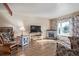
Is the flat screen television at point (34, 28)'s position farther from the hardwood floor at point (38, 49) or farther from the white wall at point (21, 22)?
the hardwood floor at point (38, 49)

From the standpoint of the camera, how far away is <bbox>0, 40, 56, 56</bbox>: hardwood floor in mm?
2057

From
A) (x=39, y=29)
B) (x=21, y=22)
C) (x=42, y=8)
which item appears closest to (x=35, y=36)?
(x=39, y=29)

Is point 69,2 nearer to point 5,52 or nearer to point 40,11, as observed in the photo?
point 40,11

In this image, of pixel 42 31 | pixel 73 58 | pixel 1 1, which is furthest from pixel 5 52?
pixel 73 58

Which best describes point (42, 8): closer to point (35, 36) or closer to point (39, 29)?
point (39, 29)

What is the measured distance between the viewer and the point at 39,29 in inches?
84.0

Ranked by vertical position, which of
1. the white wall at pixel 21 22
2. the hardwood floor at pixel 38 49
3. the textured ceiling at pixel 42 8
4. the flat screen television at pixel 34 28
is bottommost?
the hardwood floor at pixel 38 49

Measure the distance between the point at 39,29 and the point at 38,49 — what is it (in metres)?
0.34

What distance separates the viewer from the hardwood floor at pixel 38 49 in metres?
2.06

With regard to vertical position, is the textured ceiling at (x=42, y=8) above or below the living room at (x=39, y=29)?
above

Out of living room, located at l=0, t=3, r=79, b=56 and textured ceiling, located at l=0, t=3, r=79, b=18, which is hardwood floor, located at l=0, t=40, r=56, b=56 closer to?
living room, located at l=0, t=3, r=79, b=56

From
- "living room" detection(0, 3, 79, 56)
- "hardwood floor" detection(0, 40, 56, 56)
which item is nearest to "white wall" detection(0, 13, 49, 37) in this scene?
"living room" detection(0, 3, 79, 56)

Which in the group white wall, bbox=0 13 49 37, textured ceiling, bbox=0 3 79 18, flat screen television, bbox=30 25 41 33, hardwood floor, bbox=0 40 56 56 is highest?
textured ceiling, bbox=0 3 79 18

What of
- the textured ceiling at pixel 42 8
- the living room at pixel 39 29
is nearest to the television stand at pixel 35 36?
A: the living room at pixel 39 29
